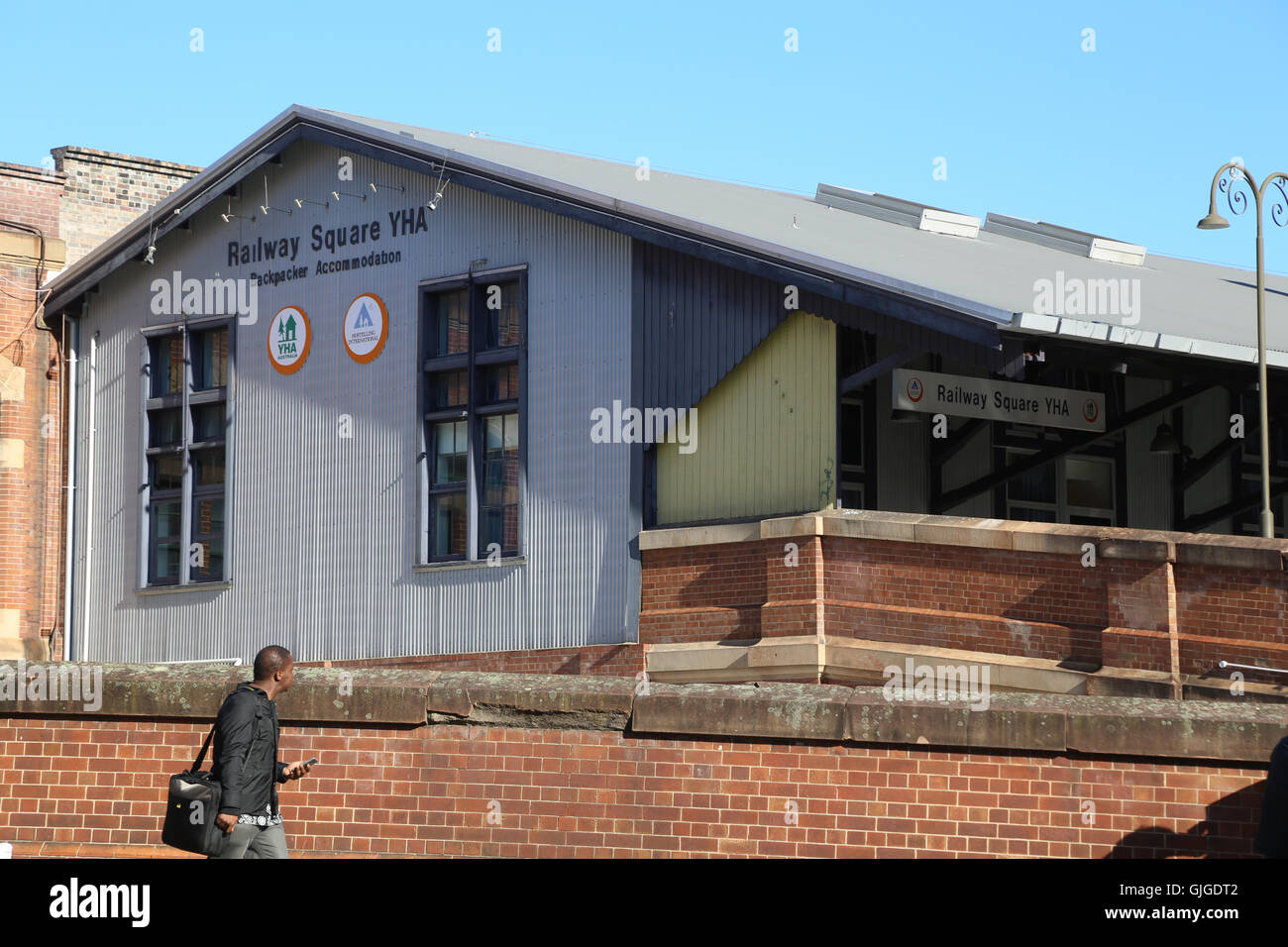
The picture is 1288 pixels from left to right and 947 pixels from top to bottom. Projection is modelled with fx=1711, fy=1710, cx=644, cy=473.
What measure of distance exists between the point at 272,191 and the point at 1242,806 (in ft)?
56.2

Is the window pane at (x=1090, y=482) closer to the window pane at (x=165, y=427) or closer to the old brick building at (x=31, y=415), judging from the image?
the window pane at (x=165, y=427)

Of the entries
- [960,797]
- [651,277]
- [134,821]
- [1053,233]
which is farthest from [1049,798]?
[1053,233]

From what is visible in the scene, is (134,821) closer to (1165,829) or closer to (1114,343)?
(1165,829)

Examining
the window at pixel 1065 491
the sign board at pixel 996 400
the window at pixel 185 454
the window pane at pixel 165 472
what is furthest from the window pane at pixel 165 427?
the window at pixel 1065 491

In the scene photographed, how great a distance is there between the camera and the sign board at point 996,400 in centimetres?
1859

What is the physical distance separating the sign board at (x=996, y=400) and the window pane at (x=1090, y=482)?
2986mm

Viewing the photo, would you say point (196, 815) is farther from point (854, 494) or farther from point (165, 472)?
point (165, 472)

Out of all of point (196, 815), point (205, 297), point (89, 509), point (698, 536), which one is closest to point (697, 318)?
point (698, 536)

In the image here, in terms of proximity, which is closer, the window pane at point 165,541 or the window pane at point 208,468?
the window pane at point 208,468

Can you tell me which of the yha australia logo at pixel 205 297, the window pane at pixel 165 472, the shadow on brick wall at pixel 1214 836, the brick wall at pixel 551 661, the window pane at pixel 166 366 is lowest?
the shadow on brick wall at pixel 1214 836

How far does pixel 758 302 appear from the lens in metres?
18.0

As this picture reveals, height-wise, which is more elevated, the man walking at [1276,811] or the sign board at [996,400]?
the sign board at [996,400]

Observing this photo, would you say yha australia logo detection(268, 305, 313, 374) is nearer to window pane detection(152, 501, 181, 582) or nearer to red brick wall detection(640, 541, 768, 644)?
window pane detection(152, 501, 181, 582)

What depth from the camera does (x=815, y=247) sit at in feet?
62.6
